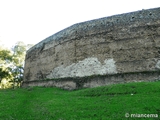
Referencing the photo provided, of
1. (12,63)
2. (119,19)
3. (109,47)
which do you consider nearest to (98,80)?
(109,47)

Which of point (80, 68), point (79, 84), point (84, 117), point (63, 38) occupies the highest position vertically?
point (63, 38)

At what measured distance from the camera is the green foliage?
2799 cm

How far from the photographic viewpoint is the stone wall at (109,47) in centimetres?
1548

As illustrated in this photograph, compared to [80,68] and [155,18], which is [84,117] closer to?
[80,68]

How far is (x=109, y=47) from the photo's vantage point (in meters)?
16.8

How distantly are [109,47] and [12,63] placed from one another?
19.6m

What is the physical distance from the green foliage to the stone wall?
10805mm

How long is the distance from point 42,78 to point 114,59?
Answer: 903cm

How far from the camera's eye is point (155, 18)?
1597cm

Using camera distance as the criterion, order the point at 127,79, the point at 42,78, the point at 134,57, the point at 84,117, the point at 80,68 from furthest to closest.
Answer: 1. the point at 42,78
2. the point at 80,68
3. the point at 134,57
4. the point at 127,79
5. the point at 84,117

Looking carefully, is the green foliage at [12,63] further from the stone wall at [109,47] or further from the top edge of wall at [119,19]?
the top edge of wall at [119,19]

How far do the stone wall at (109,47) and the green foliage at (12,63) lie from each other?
35.5 feet

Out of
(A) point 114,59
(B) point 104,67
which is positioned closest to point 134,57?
(A) point 114,59

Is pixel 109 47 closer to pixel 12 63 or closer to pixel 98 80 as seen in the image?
pixel 98 80
